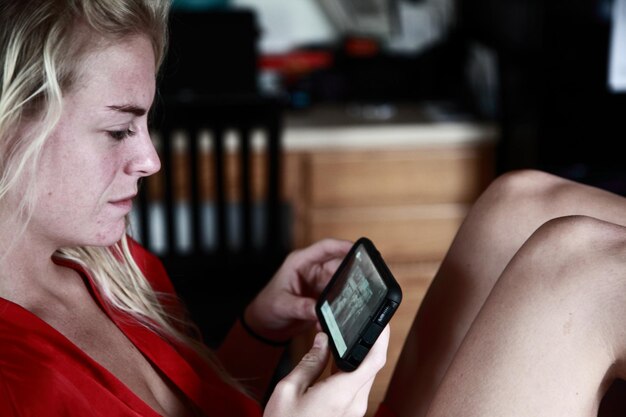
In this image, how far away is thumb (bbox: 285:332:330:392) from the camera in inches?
33.1

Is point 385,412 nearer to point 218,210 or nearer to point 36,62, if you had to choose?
point 36,62

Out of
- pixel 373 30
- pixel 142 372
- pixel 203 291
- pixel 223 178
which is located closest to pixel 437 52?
pixel 373 30

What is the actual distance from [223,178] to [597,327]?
1292 mm

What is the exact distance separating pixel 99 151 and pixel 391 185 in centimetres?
150

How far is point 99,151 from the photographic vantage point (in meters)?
0.88

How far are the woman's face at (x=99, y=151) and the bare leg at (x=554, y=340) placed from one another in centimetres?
39

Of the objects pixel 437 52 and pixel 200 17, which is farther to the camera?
pixel 437 52

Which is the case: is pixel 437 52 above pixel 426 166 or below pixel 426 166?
above

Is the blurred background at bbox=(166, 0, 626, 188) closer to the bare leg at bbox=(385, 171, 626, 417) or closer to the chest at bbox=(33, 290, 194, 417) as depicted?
the bare leg at bbox=(385, 171, 626, 417)

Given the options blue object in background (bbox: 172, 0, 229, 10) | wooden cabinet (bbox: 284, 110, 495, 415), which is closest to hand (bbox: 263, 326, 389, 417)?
wooden cabinet (bbox: 284, 110, 495, 415)

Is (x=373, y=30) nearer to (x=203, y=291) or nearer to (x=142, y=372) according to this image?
(x=203, y=291)

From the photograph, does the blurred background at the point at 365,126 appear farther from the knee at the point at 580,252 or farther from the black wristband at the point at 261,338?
the knee at the point at 580,252

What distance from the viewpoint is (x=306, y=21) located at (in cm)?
283

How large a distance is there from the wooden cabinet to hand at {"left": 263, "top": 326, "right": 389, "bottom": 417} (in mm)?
1411
